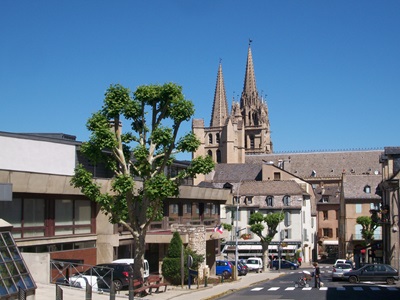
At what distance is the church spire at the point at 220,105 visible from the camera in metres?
160

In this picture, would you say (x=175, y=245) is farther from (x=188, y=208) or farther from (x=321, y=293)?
(x=188, y=208)

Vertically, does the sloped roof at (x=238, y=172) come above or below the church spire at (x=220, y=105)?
below

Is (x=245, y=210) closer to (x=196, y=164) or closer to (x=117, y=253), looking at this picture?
(x=117, y=253)

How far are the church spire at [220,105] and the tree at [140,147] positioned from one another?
5176 inches

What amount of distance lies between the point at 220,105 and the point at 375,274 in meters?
124

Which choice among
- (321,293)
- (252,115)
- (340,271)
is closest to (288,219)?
(340,271)

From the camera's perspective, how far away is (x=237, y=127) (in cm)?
16412

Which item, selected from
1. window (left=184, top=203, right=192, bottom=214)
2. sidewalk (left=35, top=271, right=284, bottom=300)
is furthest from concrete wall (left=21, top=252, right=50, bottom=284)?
window (left=184, top=203, right=192, bottom=214)

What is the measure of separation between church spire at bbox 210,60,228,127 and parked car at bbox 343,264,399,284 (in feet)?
400

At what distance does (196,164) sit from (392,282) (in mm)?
16661

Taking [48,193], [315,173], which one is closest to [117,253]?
[48,193]

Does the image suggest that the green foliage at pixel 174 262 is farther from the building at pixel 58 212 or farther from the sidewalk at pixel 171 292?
the building at pixel 58 212

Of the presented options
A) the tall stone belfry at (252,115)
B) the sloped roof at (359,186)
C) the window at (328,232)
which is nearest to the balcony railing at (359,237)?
the sloped roof at (359,186)

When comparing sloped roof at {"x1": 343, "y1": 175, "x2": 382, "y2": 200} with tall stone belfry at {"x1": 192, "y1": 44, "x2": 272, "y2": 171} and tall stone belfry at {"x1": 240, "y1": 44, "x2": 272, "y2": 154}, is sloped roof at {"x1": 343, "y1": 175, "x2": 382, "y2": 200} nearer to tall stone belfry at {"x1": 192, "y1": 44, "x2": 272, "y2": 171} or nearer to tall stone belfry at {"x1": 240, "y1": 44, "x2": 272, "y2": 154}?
tall stone belfry at {"x1": 192, "y1": 44, "x2": 272, "y2": 171}
